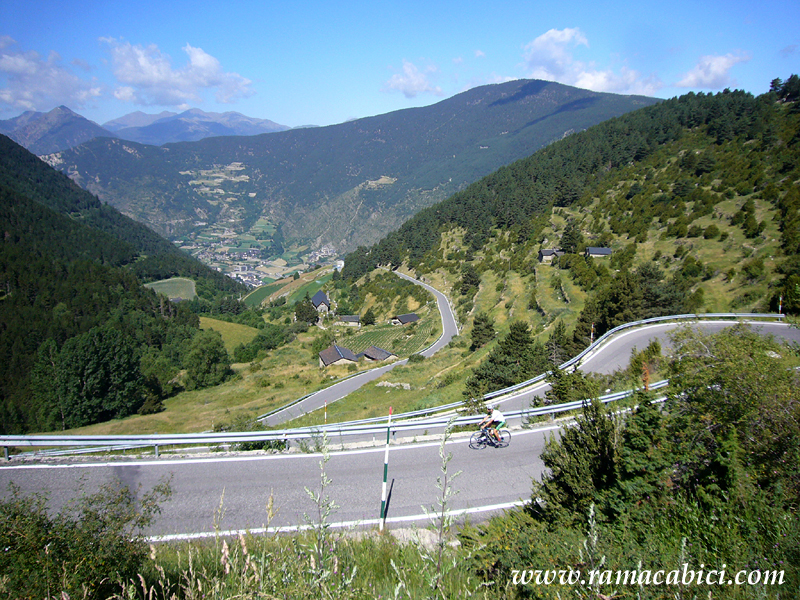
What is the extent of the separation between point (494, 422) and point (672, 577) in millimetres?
6031

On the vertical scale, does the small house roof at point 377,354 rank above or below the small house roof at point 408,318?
below

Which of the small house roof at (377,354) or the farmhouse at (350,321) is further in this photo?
the farmhouse at (350,321)

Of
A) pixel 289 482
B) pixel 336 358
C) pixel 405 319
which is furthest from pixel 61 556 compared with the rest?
pixel 405 319

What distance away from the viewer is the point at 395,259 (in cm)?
10331

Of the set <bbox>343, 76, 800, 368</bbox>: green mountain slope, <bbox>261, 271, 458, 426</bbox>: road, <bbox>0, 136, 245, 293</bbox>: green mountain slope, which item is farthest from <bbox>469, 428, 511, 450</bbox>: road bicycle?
<bbox>0, 136, 245, 293</bbox>: green mountain slope

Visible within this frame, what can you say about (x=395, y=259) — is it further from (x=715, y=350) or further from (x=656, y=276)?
(x=715, y=350)

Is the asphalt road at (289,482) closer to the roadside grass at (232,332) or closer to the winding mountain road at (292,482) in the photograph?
the winding mountain road at (292,482)

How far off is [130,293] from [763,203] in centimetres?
12904

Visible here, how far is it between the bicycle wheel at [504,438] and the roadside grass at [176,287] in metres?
146

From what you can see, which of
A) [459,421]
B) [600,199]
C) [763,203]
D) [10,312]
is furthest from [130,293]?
[763,203]

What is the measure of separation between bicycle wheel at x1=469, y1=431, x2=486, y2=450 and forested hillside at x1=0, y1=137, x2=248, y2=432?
42.8 meters

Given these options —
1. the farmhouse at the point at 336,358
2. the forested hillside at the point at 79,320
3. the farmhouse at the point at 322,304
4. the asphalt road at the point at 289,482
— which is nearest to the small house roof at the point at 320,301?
the farmhouse at the point at 322,304

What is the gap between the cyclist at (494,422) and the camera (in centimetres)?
934

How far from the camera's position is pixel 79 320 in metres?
89.4
